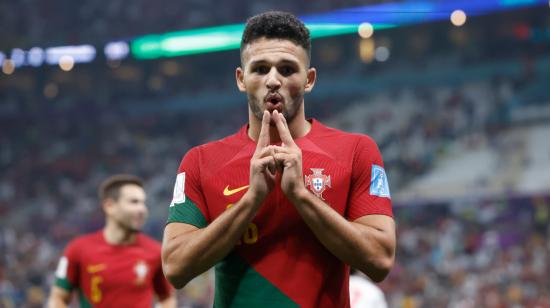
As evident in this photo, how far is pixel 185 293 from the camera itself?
19672 mm

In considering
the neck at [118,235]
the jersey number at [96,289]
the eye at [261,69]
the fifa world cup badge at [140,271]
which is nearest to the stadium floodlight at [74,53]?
the neck at [118,235]

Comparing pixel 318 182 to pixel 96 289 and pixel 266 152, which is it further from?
pixel 96 289

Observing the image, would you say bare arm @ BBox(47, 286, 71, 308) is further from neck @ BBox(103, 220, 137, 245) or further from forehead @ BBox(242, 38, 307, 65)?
forehead @ BBox(242, 38, 307, 65)

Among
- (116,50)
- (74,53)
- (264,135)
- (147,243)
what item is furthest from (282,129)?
(74,53)

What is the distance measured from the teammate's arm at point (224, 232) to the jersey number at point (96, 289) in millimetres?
4128

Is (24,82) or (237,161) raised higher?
(237,161)

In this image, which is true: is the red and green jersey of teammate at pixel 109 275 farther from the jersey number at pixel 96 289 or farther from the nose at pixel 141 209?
the nose at pixel 141 209

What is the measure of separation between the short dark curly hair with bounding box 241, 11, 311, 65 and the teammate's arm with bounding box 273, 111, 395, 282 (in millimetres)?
322

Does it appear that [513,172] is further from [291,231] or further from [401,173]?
[291,231]

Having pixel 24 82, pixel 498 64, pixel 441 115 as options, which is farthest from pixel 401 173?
pixel 24 82

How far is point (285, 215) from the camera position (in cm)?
296

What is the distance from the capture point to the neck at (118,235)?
7.31 m

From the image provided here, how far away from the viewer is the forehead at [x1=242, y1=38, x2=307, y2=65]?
2.95m

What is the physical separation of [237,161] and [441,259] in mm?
15706
